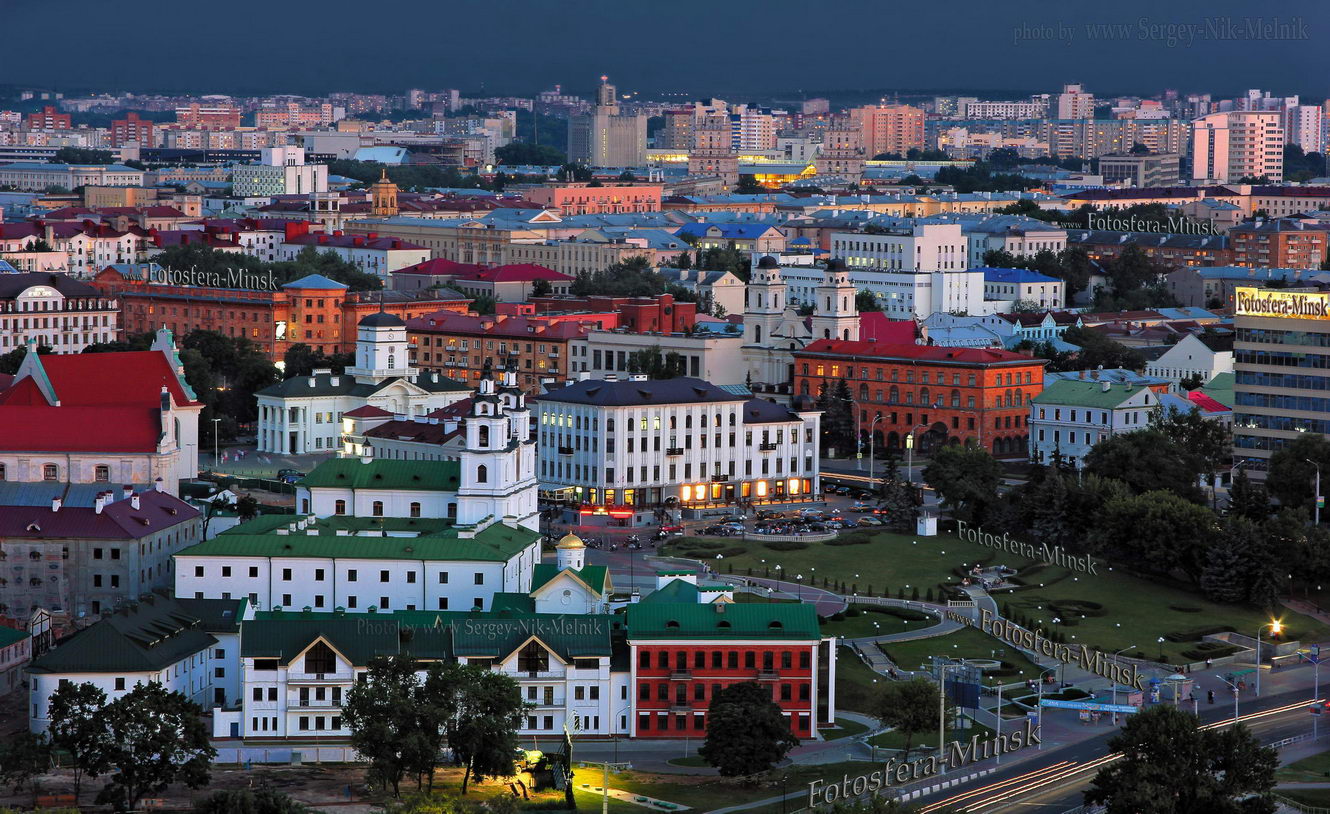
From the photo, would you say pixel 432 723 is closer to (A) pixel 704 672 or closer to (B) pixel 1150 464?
(A) pixel 704 672

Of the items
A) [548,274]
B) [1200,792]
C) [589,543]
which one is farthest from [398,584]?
[548,274]

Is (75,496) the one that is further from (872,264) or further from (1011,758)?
(872,264)

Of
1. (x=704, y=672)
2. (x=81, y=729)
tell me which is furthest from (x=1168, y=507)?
(x=81, y=729)

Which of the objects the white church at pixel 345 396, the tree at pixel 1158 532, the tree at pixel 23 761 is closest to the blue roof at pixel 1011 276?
the white church at pixel 345 396

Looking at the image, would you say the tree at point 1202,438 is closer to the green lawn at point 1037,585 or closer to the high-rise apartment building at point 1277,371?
the high-rise apartment building at point 1277,371

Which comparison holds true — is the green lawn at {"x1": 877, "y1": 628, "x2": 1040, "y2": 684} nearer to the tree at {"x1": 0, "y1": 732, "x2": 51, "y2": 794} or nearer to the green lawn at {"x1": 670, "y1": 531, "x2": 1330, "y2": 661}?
the green lawn at {"x1": 670, "y1": 531, "x2": 1330, "y2": 661}
